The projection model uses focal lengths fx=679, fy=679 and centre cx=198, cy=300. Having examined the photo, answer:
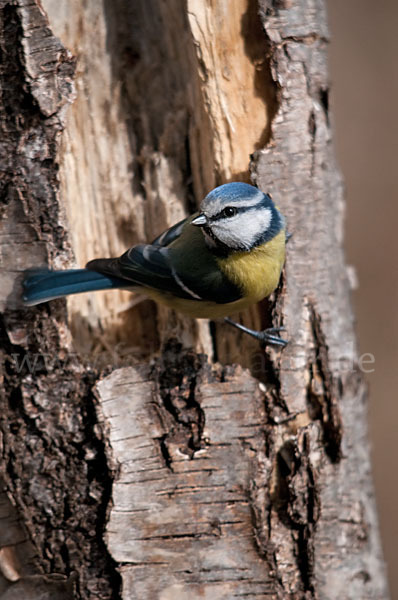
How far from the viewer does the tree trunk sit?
193 centimetres

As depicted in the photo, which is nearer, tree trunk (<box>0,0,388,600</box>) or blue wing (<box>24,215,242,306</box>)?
tree trunk (<box>0,0,388,600</box>)

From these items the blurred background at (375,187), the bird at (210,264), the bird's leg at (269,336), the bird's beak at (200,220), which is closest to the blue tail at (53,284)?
the bird at (210,264)

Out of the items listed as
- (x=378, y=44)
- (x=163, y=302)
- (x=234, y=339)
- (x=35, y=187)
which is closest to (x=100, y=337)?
(x=163, y=302)

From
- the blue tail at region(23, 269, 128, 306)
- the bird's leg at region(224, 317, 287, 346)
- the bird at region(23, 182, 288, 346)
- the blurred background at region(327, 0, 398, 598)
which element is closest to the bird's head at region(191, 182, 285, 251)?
the bird at region(23, 182, 288, 346)

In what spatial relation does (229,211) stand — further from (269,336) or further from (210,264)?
(269,336)

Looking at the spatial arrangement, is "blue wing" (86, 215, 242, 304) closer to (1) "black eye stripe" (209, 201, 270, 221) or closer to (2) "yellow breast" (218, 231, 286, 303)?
(2) "yellow breast" (218, 231, 286, 303)

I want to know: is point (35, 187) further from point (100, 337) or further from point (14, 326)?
point (100, 337)

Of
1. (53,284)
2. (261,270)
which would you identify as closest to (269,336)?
(261,270)

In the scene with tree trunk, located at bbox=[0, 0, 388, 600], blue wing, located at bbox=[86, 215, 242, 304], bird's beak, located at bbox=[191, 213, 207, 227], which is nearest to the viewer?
tree trunk, located at bbox=[0, 0, 388, 600]

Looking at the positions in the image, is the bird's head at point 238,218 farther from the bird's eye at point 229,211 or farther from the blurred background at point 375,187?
the blurred background at point 375,187

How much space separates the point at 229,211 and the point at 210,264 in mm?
261

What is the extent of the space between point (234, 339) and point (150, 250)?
16.2 inches

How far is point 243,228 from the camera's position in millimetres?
2135

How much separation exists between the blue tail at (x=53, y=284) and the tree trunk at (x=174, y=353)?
0.13 ft
